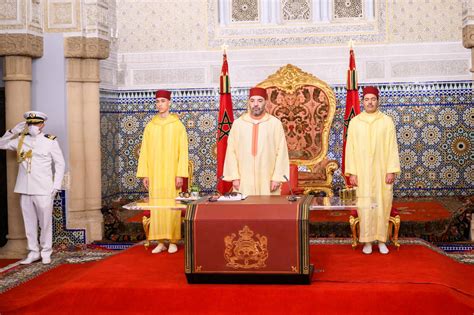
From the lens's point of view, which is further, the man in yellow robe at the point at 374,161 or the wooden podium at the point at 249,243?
the man in yellow robe at the point at 374,161

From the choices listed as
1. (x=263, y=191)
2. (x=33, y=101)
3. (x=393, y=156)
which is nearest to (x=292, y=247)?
(x=263, y=191)

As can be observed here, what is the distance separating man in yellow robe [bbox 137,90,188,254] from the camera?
5.88m

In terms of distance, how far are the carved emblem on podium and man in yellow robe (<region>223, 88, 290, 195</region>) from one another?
3.78 feet

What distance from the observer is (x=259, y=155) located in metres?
5.68

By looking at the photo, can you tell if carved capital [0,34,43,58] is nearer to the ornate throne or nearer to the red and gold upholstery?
the ornate throne

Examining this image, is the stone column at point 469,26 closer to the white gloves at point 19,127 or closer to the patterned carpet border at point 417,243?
the patterned carpet border at point 417,243

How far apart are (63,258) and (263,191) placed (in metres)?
2.19

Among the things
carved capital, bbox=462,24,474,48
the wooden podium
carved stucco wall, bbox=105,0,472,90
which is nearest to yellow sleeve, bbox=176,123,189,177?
the wooden podium

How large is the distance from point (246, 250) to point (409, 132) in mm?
4312

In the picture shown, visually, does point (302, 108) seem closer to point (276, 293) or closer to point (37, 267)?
point (37, 267)

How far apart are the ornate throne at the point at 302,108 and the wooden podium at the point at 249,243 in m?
3.49

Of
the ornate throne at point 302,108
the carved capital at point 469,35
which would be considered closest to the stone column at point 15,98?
the ornate throne at point 302,108

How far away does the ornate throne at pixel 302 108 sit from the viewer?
8.11 metres

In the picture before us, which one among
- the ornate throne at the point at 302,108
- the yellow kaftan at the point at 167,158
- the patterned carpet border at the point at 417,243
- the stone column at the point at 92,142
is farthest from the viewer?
the ornate throne at the point at 302,108
